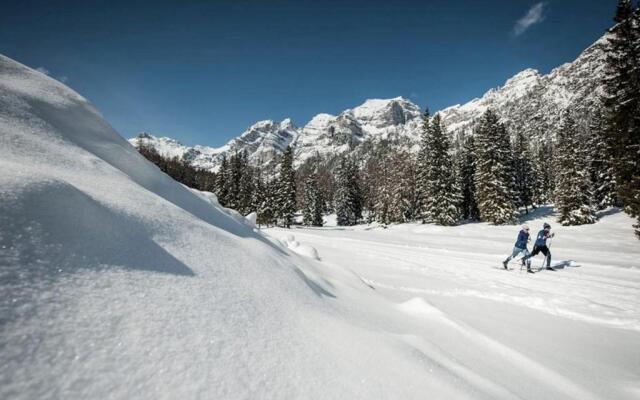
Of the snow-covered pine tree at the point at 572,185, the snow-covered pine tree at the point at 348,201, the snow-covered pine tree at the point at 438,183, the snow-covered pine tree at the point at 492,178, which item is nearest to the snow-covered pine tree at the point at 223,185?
the snow-covered pine tree at the point at 348,201

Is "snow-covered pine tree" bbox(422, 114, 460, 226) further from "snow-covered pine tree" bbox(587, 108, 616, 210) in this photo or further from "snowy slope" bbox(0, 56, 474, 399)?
"snowy slope" bbox(0, 56, 474, 399)

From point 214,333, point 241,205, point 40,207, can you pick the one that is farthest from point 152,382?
point 241,205

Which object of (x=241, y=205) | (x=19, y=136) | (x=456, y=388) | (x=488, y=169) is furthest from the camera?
(x=241, y=205)

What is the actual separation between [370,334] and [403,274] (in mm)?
6521

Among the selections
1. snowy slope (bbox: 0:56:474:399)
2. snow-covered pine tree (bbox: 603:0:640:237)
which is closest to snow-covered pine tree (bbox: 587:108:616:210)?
snow-covered pine tree (bbox: 603:0:640:237)

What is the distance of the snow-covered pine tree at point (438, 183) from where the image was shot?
32.8 m

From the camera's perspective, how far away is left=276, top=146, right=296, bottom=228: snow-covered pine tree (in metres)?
48.6

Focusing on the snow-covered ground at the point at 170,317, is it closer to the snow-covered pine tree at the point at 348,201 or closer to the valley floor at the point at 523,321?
the valley floor at the point at 523,321

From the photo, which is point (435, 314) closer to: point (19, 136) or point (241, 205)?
point (19, 136)

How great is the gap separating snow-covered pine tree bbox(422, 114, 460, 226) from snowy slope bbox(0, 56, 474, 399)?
108ft

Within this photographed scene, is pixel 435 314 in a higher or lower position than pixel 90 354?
lower

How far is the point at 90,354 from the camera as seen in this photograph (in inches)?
45.8

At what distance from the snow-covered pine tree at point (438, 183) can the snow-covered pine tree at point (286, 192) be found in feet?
73.8

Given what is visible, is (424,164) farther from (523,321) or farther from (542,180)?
(542,180)
